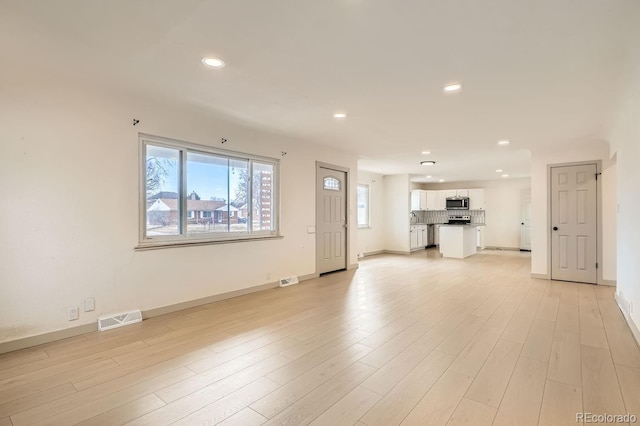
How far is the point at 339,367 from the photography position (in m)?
2.52

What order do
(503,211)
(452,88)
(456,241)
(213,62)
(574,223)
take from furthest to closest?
(503,211), (456,241), (574,223), (452,88), (213,62)

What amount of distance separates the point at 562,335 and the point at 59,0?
16.5ft

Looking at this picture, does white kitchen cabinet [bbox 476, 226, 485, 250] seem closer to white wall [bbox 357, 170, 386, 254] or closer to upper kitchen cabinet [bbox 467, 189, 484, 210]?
upper kitchen cabinet [bbox 467, 189, 484, 210]

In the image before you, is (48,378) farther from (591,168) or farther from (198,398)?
(591,168)

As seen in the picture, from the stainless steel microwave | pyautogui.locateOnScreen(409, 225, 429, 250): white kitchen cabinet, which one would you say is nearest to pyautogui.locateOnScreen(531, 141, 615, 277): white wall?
pyautogui.locateOnScreen(409, 225, 429, 250): white kitchen cabinet

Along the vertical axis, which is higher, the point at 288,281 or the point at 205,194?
the point at 205,194

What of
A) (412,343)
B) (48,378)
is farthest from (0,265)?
(412,343)

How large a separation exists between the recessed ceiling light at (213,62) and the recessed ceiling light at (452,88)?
217cm

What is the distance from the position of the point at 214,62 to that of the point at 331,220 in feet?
13.6

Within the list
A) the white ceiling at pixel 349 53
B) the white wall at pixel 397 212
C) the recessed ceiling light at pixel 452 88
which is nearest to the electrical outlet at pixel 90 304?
the white ceiling at pixel 349 53

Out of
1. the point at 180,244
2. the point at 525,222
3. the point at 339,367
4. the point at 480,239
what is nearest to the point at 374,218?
the point at 480,239

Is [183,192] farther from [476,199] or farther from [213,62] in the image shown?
[476,199]

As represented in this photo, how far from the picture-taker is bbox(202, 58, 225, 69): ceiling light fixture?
2674 mm

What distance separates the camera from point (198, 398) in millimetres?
2104
